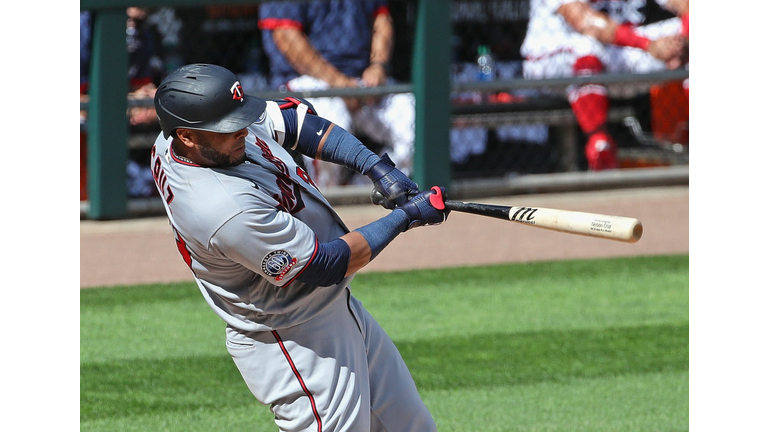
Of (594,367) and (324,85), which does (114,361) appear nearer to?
(594,367)

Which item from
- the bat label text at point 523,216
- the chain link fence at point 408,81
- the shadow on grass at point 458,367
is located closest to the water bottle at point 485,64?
the chain link fence at point 408,81

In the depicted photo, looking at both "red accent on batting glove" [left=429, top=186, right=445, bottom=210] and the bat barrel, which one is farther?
"red accent on batting glove" [left=429, top=186, right=445, bottom=210]

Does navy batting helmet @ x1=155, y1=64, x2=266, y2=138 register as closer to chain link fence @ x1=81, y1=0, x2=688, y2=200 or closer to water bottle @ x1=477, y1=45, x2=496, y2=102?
chain link fence @ x1=81, y1=0, x2=688, y2=200

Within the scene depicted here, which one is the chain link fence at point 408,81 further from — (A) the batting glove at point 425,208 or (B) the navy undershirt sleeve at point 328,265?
(B) the navy undershirt sleeve at point 328,265

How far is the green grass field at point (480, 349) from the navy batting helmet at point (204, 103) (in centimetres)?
155

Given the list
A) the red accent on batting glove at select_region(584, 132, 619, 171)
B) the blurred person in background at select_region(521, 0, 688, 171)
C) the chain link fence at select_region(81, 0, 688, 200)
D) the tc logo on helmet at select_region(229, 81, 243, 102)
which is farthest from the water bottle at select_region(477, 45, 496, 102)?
the tc logo on helmet at select_region(229, 81, 243, 102)

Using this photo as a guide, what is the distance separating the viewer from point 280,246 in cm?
238

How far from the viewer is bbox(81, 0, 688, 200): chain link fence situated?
7.25 m

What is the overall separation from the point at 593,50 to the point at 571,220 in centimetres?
550

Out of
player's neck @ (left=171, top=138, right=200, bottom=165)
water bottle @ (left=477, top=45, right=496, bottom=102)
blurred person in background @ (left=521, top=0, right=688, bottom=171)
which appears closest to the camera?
player's neck @ (left=171, top=138, right=200, bottom=165)

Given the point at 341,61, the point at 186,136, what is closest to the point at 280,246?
the point at 186,136

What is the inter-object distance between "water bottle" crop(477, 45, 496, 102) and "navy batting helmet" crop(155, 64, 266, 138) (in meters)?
5.88

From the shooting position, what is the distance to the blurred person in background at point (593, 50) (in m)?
7.65

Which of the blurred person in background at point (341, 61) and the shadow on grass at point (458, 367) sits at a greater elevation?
the blurred person in background at point (341, 61)
